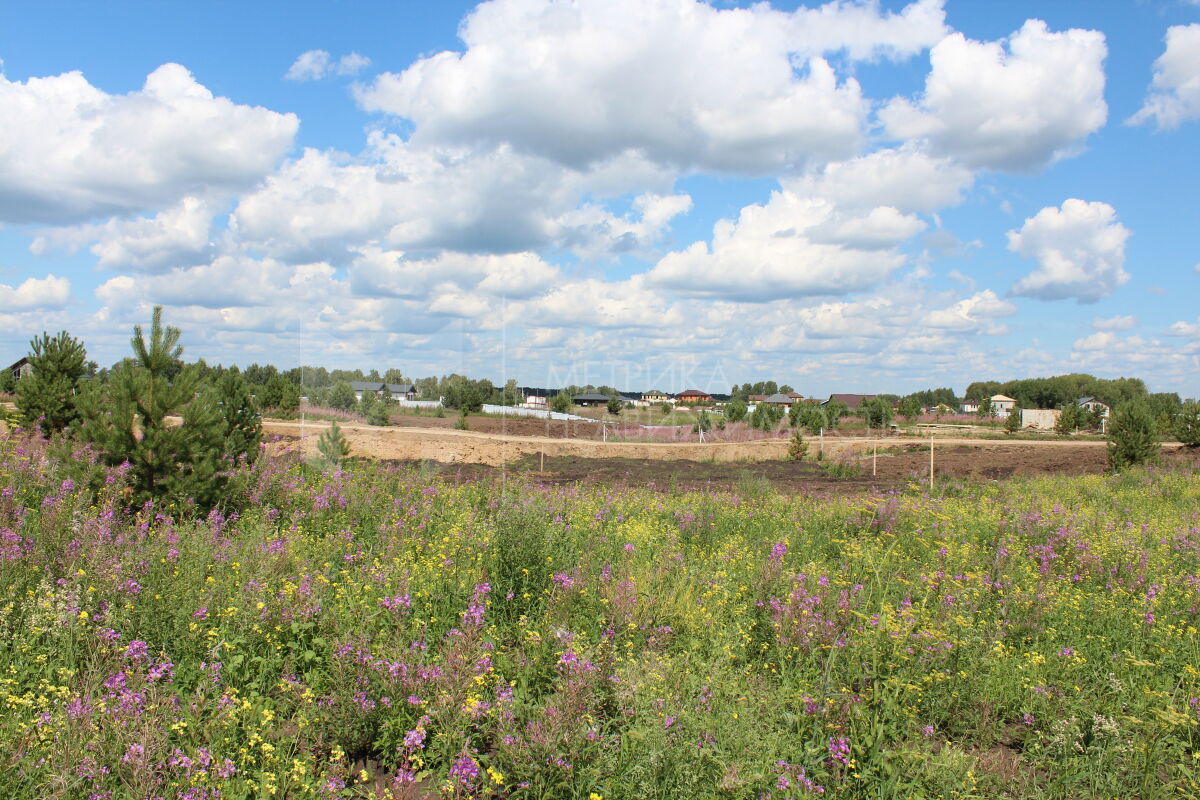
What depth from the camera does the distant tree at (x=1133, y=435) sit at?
19.4 m

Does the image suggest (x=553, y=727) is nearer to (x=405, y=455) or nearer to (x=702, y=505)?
(x=702, y=505)

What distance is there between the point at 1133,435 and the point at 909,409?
4497cm

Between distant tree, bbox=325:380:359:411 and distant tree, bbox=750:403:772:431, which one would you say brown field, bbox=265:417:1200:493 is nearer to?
distant tree, bbox=325:380:359:411

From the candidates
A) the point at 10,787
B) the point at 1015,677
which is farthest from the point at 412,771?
the point at 1015,677

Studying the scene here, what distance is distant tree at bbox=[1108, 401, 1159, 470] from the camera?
19.4m

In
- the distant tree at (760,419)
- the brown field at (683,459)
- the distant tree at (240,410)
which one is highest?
the distant tree at (240,410)

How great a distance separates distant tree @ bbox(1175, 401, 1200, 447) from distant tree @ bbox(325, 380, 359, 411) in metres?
34.6

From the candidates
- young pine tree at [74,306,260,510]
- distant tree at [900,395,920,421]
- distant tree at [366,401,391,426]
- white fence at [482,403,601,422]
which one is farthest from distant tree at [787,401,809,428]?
young pine tree at [74,306,260,510]

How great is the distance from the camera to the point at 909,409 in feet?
205

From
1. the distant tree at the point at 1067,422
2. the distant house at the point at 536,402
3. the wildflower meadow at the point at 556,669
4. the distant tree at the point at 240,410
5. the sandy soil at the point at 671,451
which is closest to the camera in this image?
the wildflower meadow at the point at 556,669

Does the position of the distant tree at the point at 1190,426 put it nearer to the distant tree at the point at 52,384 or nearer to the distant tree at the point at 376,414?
the distant tree at the point at 376,414

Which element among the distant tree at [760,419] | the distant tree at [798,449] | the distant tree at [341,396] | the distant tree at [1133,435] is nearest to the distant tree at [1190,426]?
the distant tree at [1133,435]

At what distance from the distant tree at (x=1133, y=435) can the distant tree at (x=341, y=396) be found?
858 inches

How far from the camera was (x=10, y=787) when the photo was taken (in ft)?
9.06
